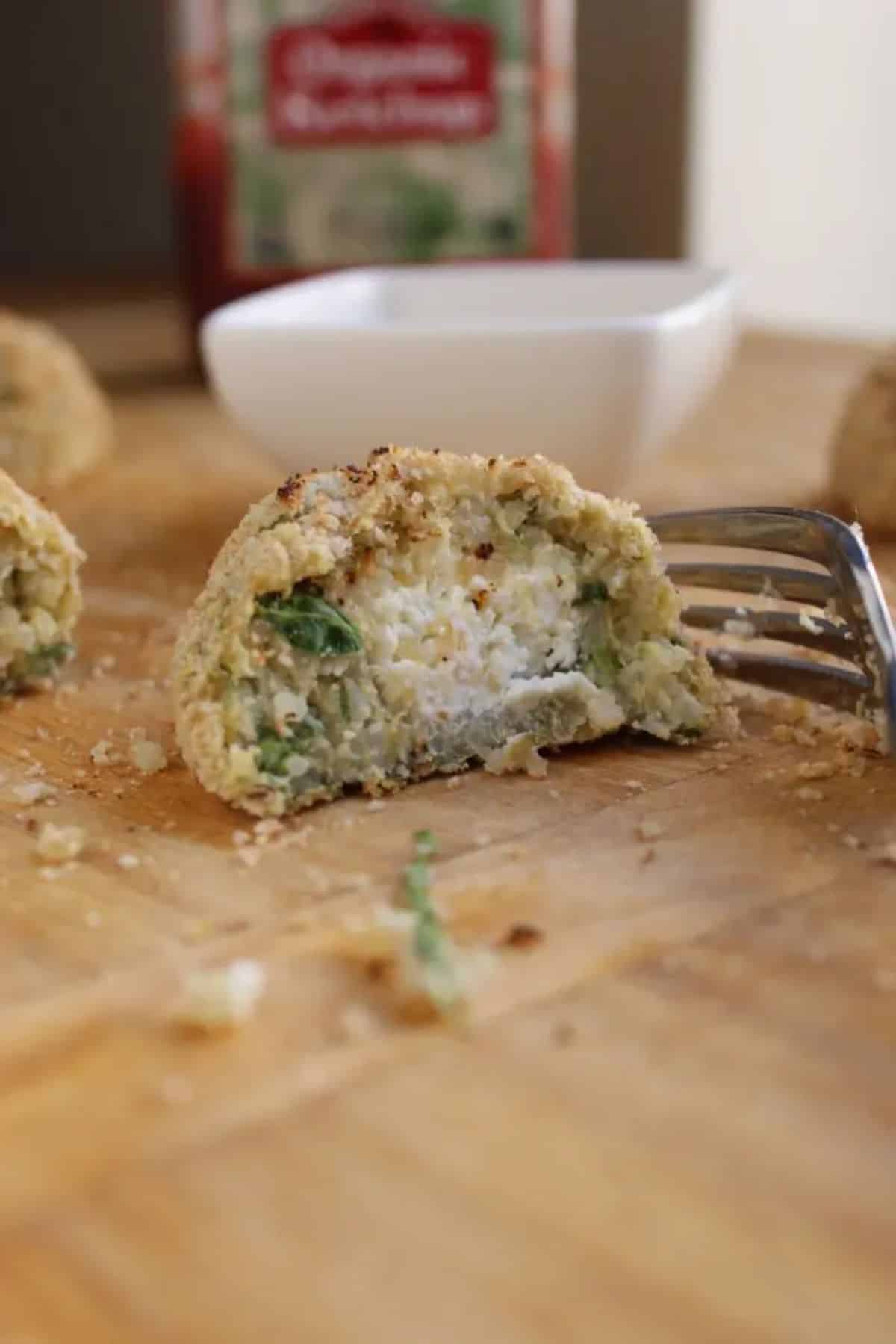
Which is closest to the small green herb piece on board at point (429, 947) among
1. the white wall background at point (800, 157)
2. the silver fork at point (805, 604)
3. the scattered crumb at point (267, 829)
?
the scattered crumb at point (267, 829)

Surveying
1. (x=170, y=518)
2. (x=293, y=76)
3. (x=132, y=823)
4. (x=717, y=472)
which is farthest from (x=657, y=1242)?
(x=293, y=76)

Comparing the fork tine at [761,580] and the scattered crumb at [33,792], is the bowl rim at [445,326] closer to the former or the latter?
the fork tine at [761,580]

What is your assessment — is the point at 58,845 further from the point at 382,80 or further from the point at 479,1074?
the point at 382,80

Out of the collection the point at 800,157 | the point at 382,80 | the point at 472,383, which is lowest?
the point at 472,383

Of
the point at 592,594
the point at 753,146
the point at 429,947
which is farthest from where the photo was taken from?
the point at 753,146

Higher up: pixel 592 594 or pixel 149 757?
pixel 592 594

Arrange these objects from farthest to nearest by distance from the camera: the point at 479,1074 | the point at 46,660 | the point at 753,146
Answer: the point at 753,146 → the point at 46,660 → the point at 479,1074

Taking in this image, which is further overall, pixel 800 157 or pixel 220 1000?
pixel 800 157

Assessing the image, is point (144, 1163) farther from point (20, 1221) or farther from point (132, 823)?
point (132, 823)

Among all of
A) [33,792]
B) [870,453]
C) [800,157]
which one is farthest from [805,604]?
[800,157]
